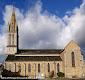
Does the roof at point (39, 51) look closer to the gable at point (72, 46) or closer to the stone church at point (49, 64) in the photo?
the stone church at point (49, 64)

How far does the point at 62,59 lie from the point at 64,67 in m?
4.95

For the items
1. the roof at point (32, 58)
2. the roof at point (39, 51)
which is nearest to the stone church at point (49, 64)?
the roof at point (32, 58)

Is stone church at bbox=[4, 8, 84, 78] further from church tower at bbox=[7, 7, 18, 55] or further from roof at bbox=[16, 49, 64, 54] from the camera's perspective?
roof at bbox=[16, 49, 64, 54]

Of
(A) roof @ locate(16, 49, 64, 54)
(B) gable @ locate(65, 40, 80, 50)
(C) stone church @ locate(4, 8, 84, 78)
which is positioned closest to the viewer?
(C) stone church @ locate(4, 8, 84, 78)

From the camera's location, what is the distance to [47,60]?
72.4 metres

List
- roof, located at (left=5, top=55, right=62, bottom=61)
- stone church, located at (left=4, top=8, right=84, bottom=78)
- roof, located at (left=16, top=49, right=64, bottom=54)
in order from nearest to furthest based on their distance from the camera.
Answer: stone church, located at (left=4, top=8, right=84, bottom=78) < roof, located at (left=5, top=55, right=62, bottom=61) < roof, located at (left=16, top=49, right=64, bottom=54)

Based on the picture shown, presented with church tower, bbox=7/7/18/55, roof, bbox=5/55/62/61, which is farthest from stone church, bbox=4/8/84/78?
church tower, bbox=7/7/18/55

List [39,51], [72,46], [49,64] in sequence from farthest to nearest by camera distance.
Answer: [39,51], [49,64], [72,46]

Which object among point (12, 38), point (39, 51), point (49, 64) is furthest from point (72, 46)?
point (12, 38)

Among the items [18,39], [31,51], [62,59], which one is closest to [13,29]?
[18,39]

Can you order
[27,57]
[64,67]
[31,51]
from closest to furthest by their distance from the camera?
[64,67]
[27,57]
[31,51]

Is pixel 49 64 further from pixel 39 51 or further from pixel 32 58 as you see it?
pixel 39 51

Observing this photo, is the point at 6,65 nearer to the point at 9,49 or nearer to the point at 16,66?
the point at 16,66

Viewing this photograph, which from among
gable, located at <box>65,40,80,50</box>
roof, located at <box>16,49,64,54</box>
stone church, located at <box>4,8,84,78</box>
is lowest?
stone church, located at <box>4,8,84,78</box>
